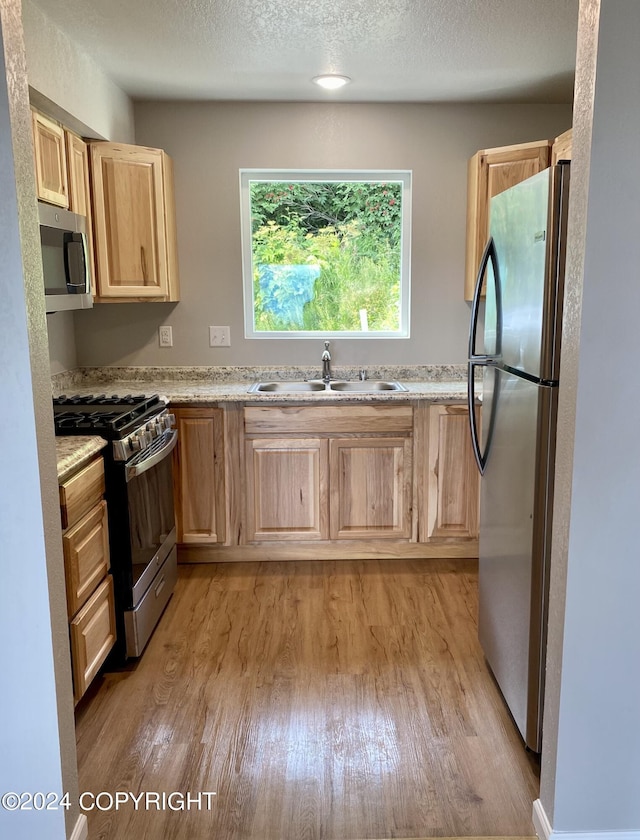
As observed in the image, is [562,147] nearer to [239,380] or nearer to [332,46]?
[332,46]

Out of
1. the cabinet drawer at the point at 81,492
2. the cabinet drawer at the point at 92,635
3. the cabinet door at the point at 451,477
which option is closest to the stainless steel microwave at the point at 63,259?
the cabinet drawer at the point at 81,492

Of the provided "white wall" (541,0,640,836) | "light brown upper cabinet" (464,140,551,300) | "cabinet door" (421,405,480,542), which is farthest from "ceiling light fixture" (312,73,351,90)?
"white wall" (541,0,640,836)

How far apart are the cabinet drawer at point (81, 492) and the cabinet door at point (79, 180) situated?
1.19m

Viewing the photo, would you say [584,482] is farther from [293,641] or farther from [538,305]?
[293,641]

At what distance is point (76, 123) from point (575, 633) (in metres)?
2.77

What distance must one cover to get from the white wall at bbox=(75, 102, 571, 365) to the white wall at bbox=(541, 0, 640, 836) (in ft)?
7.50

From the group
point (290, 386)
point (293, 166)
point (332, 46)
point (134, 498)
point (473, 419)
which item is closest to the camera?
point (473, 419)

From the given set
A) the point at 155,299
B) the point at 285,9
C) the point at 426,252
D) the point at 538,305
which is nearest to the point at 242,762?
the point at 538,305

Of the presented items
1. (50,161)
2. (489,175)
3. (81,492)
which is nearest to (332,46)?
(489,175)

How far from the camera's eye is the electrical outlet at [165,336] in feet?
12.4

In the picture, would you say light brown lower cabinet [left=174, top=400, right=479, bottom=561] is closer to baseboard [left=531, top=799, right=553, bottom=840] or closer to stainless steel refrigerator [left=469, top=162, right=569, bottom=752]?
stainless steel refrigerator [left=469, top=162, right=569, bottom=752]

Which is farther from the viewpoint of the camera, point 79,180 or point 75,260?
point 79,180

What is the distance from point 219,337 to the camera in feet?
12.4

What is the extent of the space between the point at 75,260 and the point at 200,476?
1218mm
